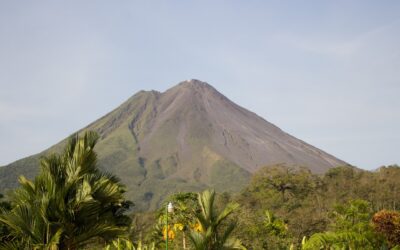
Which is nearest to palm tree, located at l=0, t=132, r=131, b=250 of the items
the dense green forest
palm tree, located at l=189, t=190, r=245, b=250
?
the dense green forest

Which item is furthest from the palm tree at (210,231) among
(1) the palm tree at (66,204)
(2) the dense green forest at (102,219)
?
(1) the palm tree at (66,204)

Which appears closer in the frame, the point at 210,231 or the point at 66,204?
the point at 66,204

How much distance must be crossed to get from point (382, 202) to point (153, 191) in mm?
140263

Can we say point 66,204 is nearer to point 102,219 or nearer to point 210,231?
point 102,219

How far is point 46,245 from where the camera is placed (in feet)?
25.0

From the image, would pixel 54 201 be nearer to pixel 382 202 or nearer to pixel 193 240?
pixel 193 240

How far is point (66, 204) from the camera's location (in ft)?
25.9

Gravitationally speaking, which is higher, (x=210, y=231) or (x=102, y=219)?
(x=102, y=219)

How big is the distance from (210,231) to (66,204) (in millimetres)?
3025

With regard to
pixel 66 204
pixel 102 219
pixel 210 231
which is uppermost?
pixel 66 204

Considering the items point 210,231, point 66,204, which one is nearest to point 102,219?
point 66,204

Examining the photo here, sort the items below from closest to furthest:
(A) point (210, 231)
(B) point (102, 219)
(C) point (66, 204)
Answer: (C) point (66, 204) → (B) point (102, 219) → (A) point (210, 231)

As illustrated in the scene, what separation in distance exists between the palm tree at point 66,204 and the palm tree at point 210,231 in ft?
5.24

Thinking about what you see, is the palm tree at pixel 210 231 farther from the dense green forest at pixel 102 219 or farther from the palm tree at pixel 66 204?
the palm tree at pixel 66 204
